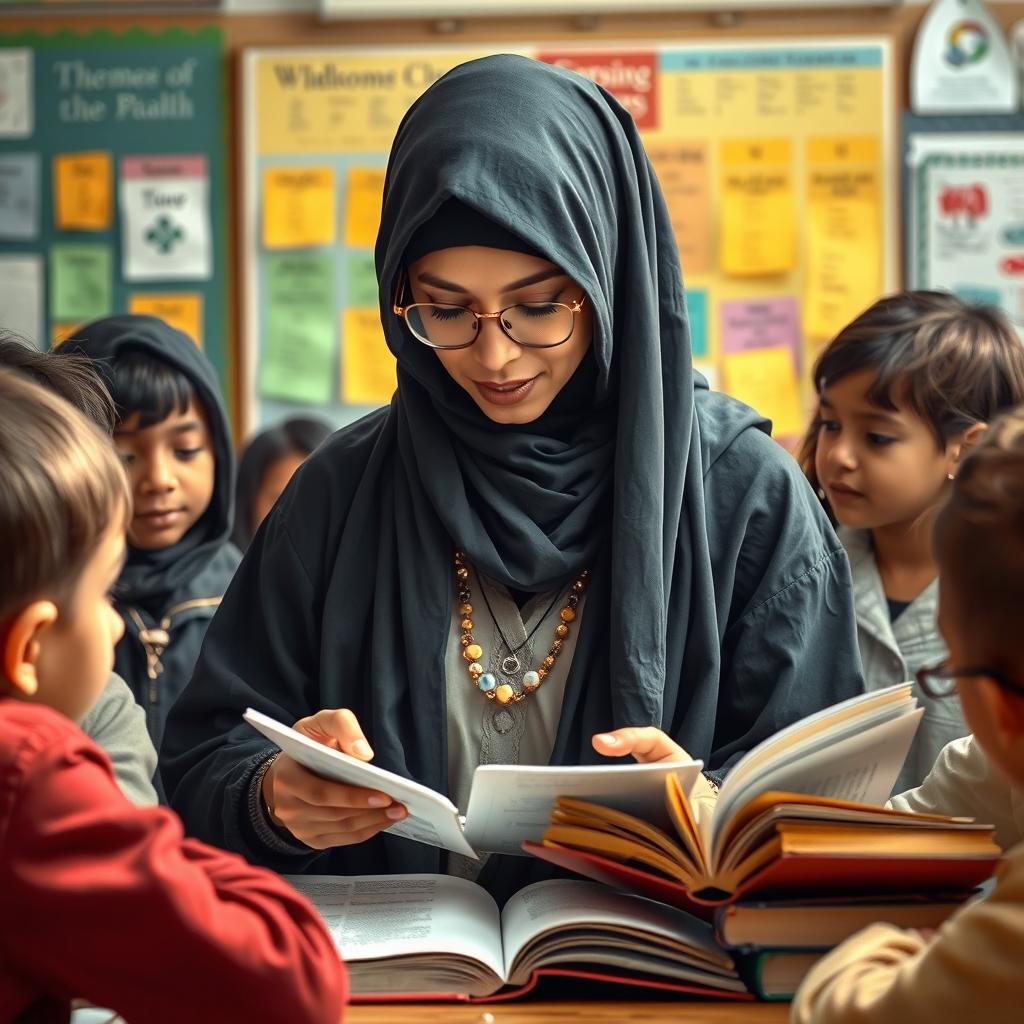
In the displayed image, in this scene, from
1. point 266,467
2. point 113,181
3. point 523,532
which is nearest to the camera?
point 523,532

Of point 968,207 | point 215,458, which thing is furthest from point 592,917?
point 968,207

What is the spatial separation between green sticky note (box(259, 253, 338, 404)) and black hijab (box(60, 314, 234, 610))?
101cm

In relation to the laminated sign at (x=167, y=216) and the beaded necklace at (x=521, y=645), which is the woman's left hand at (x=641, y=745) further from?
the laminated sign at (x=167, y=216)

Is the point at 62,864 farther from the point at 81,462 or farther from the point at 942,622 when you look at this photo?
the point at 942,622

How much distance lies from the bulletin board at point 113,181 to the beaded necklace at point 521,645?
89.5 inches

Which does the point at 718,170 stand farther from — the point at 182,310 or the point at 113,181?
the point at 113,181

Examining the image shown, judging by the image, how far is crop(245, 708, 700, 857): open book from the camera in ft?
3.60

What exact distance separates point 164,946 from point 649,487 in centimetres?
74

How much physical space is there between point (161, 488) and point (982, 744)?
1.72 m

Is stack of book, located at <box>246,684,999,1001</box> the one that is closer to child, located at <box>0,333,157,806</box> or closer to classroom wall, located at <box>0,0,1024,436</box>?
child, located at <box>0,333,157,806</box>

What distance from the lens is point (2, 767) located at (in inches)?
33.5

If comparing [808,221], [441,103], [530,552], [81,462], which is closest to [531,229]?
[441,103]

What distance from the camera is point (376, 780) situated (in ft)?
3.70

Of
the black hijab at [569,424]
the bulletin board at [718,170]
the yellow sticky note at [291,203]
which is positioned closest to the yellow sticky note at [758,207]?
the bulletin board at [718,170]
